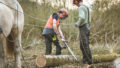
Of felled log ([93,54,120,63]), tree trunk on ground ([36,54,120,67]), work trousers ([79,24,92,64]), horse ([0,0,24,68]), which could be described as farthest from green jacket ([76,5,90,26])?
horse ([0,0,24,68])

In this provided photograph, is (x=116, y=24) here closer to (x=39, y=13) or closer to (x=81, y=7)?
(x=39, y=13)

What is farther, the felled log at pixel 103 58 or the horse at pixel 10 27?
the felled log at pixel 103 58

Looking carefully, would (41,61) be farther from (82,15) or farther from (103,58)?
(103,58)

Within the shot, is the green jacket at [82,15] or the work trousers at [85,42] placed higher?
the green jacket at [82,15]

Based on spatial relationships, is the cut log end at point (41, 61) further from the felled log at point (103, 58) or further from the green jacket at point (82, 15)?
the felled log at point (103, 58)

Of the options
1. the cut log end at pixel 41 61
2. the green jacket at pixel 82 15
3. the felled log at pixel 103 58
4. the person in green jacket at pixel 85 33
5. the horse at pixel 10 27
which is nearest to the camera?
the horse at pixel 10 27

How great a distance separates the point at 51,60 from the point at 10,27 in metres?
1.29

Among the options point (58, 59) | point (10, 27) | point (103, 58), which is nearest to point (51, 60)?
point (58, 59)

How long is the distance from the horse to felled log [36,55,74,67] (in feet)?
1.87

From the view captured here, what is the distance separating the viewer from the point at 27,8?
909 cm

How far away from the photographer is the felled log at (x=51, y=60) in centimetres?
501

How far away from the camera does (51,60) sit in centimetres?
525

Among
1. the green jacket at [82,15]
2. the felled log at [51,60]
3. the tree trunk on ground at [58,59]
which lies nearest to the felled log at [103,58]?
the tree trunk on ground at [58,59]

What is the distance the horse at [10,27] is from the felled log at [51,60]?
0.57m
